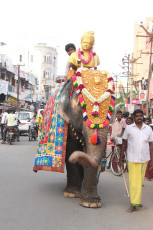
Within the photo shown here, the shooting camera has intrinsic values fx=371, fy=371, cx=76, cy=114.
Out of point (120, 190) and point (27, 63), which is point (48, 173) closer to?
point (120, 190)

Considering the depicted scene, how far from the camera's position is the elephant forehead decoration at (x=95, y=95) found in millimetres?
5254

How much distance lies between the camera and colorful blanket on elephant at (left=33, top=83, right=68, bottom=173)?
590cm

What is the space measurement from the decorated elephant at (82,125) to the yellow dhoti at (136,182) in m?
0.51

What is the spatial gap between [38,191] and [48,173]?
2.28 meters

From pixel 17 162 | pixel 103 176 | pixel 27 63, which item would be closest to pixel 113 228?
pixel 103 176

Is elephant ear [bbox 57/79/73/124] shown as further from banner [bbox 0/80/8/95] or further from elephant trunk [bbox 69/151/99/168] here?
banner [bbox 0/80/8/95]

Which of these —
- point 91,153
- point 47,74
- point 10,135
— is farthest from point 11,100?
point 91,153

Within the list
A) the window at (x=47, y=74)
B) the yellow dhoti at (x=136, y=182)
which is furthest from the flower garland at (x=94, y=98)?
the window at (x=47, y=74)

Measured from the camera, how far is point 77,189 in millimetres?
6277

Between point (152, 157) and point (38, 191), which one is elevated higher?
point (152, 157)

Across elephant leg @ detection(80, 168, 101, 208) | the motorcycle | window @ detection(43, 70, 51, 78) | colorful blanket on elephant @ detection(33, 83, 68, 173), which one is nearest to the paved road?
elephant leg @ detection(80, 168, 101, 208)

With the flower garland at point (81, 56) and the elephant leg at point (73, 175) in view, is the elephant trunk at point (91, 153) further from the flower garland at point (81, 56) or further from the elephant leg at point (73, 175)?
the flower garland at point (81, 56)

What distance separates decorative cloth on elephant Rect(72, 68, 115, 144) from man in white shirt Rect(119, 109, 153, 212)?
48 cm

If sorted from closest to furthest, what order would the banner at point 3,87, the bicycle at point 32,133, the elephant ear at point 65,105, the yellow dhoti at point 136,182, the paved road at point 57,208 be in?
the paved road at point 57,208 < the yellow dhoti at point 136,182 < the elephant ear at point 65,105 < the bicycle at point 32,133 < the banner at point 3,87
